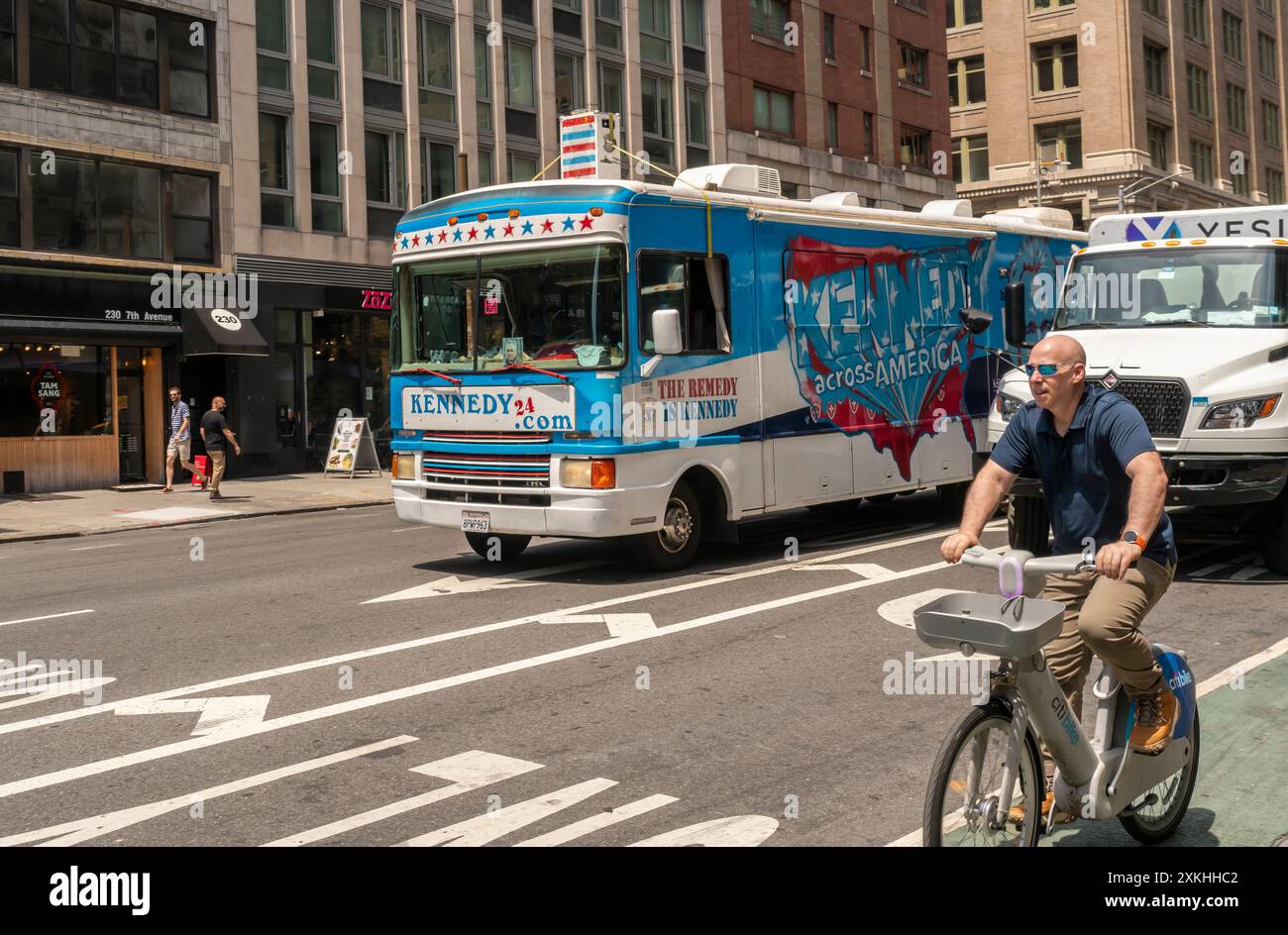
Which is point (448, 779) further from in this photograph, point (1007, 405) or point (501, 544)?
point (501, 544)

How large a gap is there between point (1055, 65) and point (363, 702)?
6651 centimetres

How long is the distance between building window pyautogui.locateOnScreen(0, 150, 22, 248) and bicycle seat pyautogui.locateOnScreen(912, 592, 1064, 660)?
24529mm

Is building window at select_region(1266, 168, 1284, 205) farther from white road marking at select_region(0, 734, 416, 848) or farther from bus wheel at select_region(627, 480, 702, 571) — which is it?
white road marking at select_region(0, 734, 416, 848)

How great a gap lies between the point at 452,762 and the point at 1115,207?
213 ft

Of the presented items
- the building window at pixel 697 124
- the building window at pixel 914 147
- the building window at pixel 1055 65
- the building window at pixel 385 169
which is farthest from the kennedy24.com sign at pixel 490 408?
the building window at pixel 1055 65

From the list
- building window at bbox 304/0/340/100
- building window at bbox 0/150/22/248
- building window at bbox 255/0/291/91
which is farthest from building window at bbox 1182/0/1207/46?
building window at bbox 0/150/22/248

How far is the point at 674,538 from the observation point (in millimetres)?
11977

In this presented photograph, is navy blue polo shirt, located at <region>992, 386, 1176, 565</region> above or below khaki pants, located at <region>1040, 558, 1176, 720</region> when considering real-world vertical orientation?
above

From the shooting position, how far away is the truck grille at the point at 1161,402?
10.4 meters

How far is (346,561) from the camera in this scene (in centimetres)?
1370

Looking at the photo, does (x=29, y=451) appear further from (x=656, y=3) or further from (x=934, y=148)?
(x=934, y=148)

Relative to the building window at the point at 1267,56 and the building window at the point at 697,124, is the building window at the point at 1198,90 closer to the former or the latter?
the building window at the point at 1267,56

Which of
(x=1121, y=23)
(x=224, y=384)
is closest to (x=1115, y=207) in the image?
(x=1121, y=23)

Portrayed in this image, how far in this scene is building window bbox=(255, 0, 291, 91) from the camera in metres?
29.7
